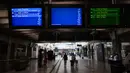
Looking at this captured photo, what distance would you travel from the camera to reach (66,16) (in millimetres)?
7977

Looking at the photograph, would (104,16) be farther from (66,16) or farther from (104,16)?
(66,16)

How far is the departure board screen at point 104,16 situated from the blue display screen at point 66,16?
1.64 ft

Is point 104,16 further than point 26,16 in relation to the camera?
No

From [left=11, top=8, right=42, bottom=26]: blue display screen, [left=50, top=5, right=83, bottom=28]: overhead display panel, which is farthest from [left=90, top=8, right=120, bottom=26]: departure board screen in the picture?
[left=11, top=8, right=42, bottom=26]: blue display screen

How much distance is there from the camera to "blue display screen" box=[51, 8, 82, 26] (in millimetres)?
7922

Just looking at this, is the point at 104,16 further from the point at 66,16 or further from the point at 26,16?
the point at 26,16

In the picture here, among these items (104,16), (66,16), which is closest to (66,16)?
(66,16)

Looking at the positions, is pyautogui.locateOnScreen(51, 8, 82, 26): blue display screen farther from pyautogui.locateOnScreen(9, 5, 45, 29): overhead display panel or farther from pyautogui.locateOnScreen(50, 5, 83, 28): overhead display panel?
pyautogui.locateOnScreen(9, 5, 45, 29): overhead display panel

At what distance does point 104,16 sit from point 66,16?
137 centimetres

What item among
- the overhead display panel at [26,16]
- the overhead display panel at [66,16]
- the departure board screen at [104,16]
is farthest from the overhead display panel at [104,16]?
the overhead display panel at [26,16]

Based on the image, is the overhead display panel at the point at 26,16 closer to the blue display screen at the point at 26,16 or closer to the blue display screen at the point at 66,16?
the blue display screen at the point at 26,16

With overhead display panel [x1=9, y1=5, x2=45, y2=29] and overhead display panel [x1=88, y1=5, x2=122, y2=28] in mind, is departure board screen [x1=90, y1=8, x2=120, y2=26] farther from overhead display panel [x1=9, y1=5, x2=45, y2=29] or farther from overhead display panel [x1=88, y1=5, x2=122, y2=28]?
overhead display panel [x1=9, y1=5, x2=45, y2=29]

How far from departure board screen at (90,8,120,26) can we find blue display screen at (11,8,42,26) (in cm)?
191

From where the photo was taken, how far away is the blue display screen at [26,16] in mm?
7941
